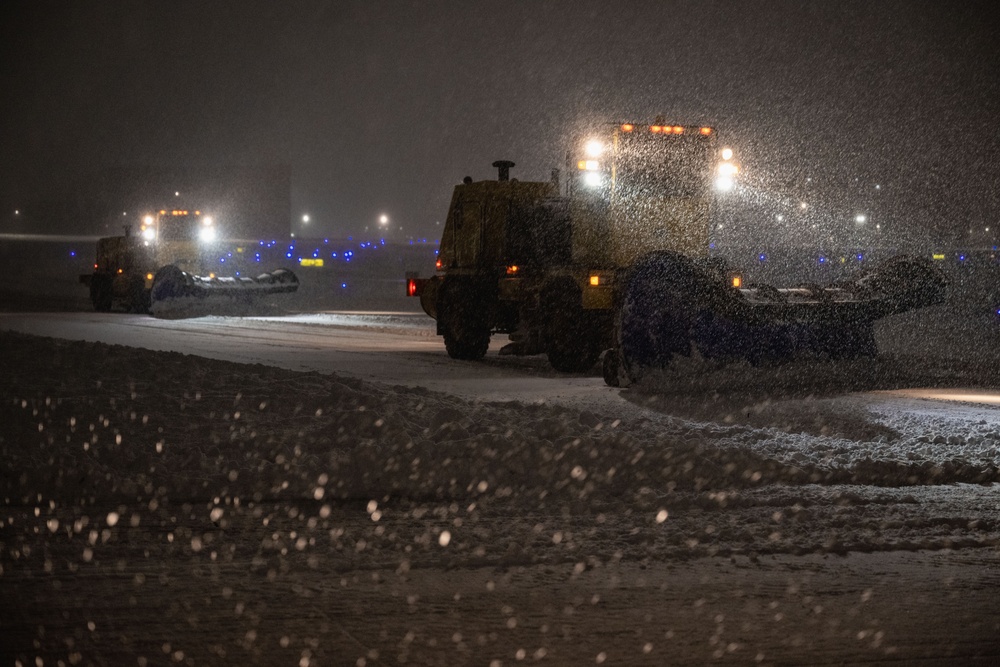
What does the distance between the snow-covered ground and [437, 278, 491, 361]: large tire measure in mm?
6717

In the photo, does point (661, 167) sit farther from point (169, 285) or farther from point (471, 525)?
point (169, 285)

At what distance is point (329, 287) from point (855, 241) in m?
24.2

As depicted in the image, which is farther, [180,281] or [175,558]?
[180,281]

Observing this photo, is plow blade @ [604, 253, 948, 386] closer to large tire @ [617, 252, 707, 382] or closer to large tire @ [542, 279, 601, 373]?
large tire @ [617, 252, 707, 382]

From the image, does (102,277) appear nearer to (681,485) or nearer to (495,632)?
(681,485)

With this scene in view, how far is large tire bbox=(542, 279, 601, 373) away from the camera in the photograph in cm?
1572

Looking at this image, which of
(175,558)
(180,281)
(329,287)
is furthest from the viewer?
(329,287)

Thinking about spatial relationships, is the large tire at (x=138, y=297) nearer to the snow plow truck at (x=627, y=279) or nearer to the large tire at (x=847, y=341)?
the snow plow truck at (x=627, y=279)

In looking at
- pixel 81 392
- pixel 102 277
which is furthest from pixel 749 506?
pixel 102 277

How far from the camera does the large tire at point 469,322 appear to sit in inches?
731

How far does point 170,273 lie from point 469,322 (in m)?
15.7

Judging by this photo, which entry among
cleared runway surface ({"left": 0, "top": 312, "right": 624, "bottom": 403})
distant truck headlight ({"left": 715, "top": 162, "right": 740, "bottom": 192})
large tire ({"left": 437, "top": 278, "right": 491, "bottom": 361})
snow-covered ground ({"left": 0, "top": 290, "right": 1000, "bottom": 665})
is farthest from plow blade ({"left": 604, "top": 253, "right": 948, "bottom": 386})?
large tire ({"left": 437, "top": 278, "right": 491, "bottom": 361})

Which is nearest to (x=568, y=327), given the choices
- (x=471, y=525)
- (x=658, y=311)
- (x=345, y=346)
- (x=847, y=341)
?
(x=658, y=311)

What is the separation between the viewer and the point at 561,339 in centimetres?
1584
